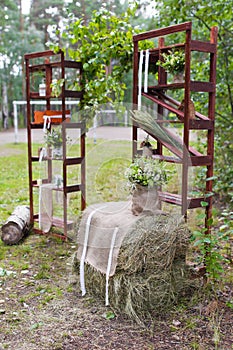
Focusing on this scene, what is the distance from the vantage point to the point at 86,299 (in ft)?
8.77

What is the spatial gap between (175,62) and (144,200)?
98 cm

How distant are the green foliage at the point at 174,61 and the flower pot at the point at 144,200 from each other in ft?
2.83

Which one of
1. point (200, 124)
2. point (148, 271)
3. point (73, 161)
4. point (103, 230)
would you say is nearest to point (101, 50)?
point (73, 161)

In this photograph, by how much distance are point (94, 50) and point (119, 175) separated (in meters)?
1.33

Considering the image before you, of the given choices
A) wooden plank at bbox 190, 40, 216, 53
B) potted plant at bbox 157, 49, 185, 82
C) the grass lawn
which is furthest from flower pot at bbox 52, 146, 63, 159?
wooden plank at bbox 190, 40, 216, 53

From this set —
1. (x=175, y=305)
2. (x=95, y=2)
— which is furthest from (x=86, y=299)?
(x=95, y=2)

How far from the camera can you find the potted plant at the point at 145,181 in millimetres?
2598

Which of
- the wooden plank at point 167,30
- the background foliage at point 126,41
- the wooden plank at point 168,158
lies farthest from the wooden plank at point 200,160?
the background foliage at point 126,41

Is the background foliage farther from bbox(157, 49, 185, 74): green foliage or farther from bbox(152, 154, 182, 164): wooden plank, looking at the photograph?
bbox(152, 154, 182, 164): wooden plank

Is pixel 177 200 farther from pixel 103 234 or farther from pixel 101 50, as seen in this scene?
pixel 101 50

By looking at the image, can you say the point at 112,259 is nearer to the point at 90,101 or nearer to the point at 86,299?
the point at 86,299

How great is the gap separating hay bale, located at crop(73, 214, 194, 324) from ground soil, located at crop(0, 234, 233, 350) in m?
0.08

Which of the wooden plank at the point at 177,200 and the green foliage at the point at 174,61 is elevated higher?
the green foliage at the point at 174,61

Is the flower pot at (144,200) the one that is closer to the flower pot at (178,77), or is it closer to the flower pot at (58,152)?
the flower pot at (178,77)
